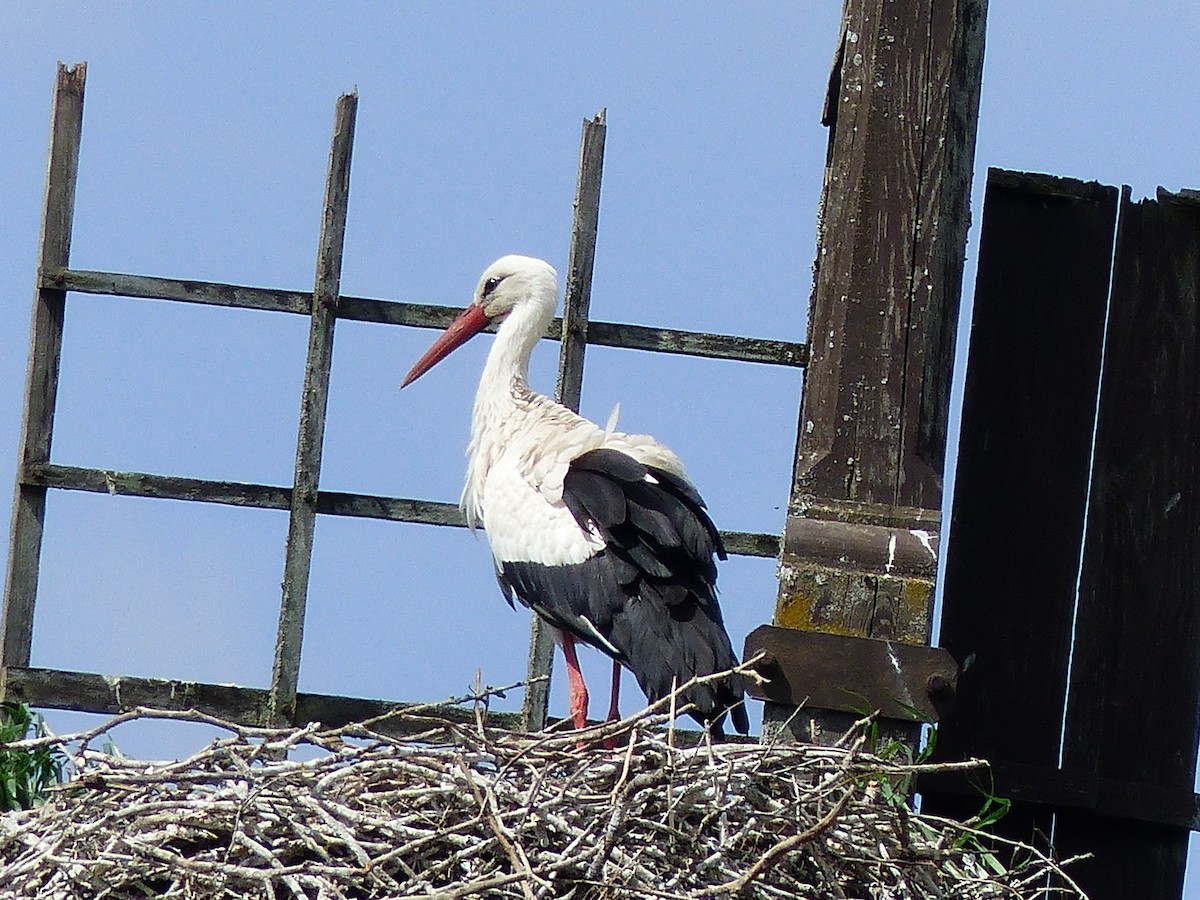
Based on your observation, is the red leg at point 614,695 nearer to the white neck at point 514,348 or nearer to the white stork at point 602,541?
the white stork at point 602,541

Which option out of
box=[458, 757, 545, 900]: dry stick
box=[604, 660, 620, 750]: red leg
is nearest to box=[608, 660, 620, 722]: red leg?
box=[604, 660, 620, 750]: red leg

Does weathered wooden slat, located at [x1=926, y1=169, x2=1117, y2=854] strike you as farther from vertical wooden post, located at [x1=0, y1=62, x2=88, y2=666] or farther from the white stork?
vertical wooden post, located at [x1=0, y1=62, x2=88, y2=666]

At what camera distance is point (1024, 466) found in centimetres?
636

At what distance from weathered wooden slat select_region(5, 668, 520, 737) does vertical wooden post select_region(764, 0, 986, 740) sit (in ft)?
5.05

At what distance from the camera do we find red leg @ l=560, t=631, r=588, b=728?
22.1ft

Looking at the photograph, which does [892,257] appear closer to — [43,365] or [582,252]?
[582,252]

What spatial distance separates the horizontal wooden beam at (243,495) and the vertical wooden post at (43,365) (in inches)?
A: 5.4

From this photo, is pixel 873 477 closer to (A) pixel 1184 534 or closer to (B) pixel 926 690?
(B) pixel 926 690

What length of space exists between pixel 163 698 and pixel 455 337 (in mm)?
1426

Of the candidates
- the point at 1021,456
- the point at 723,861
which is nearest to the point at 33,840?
the point at 723,861

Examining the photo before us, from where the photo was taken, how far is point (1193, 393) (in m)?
6.41

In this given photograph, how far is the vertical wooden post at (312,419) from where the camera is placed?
6.96 metres

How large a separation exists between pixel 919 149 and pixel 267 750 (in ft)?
6.39

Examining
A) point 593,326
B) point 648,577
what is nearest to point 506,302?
point 593,326
